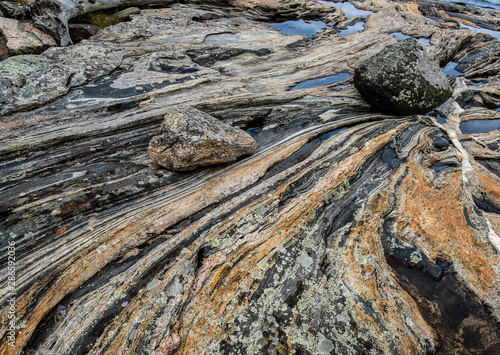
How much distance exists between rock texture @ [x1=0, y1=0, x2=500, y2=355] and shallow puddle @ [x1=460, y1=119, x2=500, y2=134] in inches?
9.6

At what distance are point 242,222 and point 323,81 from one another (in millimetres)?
7729

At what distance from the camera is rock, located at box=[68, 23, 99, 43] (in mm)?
11156

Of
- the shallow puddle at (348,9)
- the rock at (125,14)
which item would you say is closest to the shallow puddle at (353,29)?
the shallow puddle at (348,9)

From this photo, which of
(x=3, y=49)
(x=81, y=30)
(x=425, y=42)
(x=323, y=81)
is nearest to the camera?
(x=3, y=49)

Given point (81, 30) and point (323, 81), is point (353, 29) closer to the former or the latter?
point (323, 81)

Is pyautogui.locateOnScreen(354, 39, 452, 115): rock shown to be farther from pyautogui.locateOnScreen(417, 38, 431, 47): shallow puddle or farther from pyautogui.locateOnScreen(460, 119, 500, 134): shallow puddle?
pyautogui.locateOnScreen(417, 38, 431, 47): shallow puddle

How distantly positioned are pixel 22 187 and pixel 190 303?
417 cm

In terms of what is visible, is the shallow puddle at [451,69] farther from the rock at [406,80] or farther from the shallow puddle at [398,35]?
the rock at [406,80]

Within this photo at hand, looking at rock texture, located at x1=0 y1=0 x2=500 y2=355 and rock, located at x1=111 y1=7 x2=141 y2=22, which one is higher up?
rock, located at x1=111 y1=7 x2=141 y2=22

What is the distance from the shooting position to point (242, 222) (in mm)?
4676

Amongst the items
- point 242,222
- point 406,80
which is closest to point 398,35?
point 406,80

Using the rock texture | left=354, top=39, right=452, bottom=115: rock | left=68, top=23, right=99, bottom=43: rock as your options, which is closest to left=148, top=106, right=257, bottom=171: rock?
the rock texture

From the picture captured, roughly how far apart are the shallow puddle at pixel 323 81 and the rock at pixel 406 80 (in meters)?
2.03

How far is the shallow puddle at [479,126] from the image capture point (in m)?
7.76
